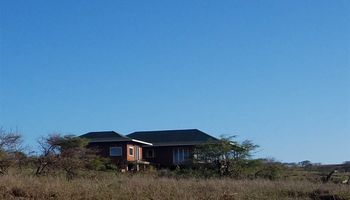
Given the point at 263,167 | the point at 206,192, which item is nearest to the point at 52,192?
the point at 206,192

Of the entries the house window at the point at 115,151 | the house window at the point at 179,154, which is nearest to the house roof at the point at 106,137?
the house window at the point at 115,151

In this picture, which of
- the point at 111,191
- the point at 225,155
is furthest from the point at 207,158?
the point at 111,191

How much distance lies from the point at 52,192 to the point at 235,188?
7173 millimetres

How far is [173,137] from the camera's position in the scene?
6444 cm

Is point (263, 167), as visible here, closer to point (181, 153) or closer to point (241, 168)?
point (241, 168)

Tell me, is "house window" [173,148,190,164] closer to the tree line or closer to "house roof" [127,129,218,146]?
"house roof" [127,129,218,146]

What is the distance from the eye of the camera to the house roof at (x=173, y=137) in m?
62.2

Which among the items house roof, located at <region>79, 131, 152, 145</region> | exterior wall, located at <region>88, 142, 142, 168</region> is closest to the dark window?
house roof, located at <region>79, 131, 152, 145</region>

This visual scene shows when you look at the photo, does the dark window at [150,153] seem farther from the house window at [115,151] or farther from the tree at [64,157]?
the tree at [64,157]

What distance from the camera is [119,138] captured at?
59.6 m

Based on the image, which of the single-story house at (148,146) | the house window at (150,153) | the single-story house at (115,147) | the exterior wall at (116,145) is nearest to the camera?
the exterior wall at (116,145)

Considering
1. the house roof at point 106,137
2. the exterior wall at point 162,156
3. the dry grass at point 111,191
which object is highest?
the house roof at point 106,137

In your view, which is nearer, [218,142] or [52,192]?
[52,192]

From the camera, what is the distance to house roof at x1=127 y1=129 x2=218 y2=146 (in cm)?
6216
